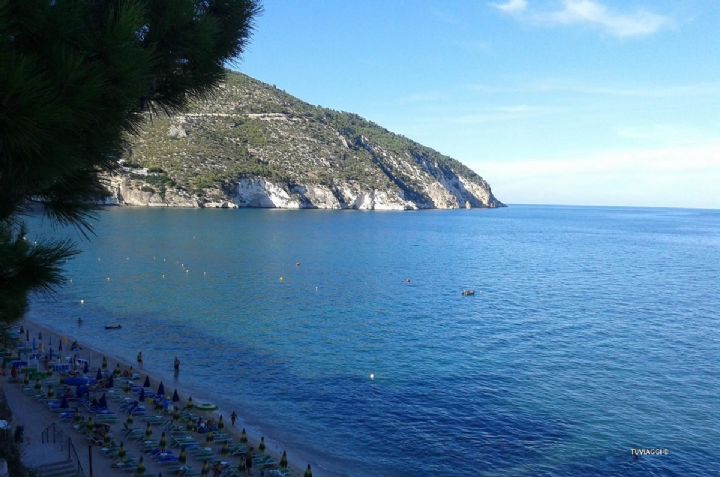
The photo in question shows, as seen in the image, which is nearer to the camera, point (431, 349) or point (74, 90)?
point (74, 90)

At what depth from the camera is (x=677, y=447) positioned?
77.8ft

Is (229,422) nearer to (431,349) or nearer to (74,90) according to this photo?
(431,349)

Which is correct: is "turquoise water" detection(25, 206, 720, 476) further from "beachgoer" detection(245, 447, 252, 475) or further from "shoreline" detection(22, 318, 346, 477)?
"beachgoer" detection(245, 447, 252, 475)

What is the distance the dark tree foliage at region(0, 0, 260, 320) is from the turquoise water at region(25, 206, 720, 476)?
39.2ft

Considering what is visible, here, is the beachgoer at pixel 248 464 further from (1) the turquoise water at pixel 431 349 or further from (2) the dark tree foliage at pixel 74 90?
(2) the dark tree foliage at pixel 74 90

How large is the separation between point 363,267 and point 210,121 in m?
139

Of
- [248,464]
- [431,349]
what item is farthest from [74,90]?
[431,349]

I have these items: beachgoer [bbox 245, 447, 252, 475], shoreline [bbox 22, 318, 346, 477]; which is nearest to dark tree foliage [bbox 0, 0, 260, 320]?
shoreline [bbox 22, 318, 346, 477]

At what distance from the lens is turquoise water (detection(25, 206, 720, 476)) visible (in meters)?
23.8

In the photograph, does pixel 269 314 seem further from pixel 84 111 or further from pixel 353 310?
pixel 84 111

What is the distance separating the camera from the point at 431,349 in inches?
1458

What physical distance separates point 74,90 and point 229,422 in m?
23.5

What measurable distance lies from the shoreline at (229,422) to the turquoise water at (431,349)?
0.56 m

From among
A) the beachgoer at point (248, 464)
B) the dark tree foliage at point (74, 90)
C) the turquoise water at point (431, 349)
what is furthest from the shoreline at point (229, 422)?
the dark tree foliage at point (74, 90)
